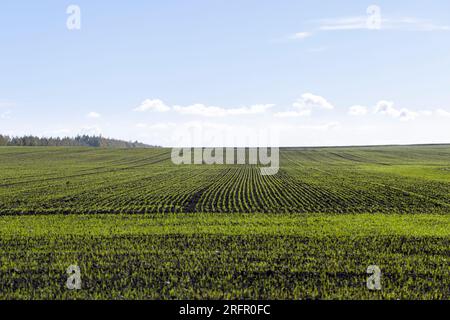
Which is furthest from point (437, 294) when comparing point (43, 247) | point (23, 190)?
point (23, 190)

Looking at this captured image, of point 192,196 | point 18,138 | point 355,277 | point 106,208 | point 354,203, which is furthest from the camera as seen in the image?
point 18,138

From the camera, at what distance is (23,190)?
36969 mm

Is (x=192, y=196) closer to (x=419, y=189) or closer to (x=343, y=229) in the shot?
(x=343, y=229)

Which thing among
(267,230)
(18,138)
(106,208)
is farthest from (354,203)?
(18,138)

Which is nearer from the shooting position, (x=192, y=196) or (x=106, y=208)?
(x=106, y=208)

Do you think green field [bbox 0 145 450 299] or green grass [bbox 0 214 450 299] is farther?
green field [bbox 0 145 450 299]

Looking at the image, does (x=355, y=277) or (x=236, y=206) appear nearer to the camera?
(x=355, y=277)

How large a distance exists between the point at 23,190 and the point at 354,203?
2685 centimetres

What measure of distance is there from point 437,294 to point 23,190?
114 ft

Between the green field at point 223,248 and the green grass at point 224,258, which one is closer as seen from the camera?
the green grass at point 224,258

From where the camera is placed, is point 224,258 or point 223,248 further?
point 223,248
